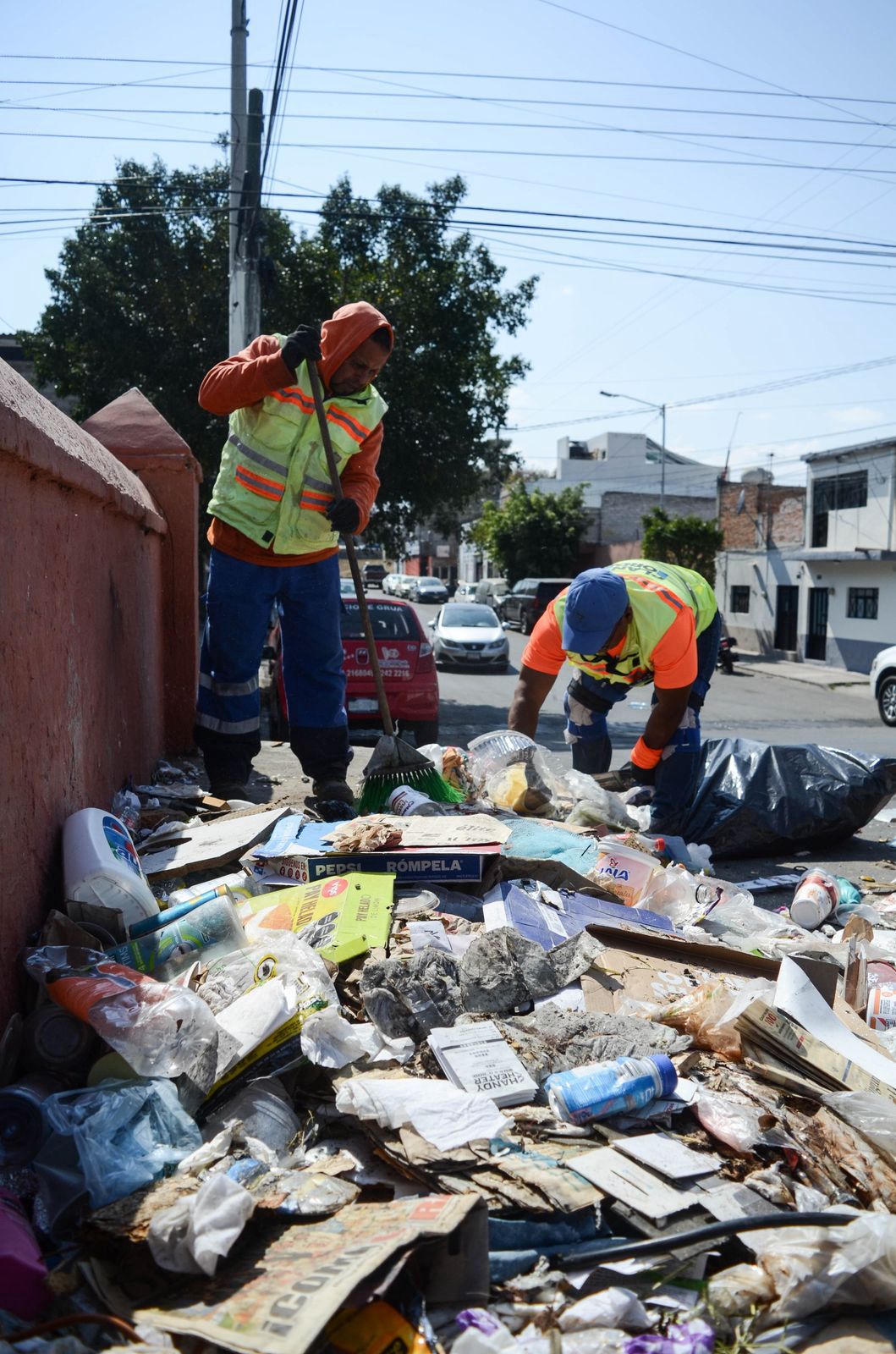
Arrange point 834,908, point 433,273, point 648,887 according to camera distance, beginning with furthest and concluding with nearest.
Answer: point 433,273 → point 834,908 → point 648,887

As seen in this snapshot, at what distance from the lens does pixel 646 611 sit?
4.61m

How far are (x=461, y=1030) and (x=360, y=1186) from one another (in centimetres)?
48

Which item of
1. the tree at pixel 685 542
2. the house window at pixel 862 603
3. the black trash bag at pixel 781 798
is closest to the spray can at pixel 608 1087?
Result: the black trash bag at pixel 781 798

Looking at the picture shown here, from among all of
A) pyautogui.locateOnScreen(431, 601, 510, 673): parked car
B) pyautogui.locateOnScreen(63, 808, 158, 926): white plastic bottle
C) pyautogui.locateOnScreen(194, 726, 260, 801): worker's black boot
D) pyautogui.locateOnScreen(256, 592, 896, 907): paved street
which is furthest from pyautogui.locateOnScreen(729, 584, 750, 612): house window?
pyautogui.locateOnScreen(63, 808, 158, 926): white plastic bottle

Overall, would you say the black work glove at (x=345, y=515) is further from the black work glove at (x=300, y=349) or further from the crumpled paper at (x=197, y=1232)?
the crumpled paper at (x=197, y=1232)

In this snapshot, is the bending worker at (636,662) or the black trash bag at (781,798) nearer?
the bending worker at (636,662)

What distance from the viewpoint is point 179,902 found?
309 cm

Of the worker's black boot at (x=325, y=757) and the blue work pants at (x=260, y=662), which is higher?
the blue work pants at (x=260, y=662)

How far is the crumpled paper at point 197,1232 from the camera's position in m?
1.67

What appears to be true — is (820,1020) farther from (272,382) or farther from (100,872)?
(272,382)

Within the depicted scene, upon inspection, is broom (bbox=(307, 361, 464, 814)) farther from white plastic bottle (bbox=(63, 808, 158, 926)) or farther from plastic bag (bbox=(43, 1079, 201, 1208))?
plastic bag (bbox=(43, 1079, 201, 1208))

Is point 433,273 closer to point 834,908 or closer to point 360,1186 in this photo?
point 834,908

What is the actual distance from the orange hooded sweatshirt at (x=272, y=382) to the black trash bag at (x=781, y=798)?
2214 mm

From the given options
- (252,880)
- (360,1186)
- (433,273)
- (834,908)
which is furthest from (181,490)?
(433,273)
